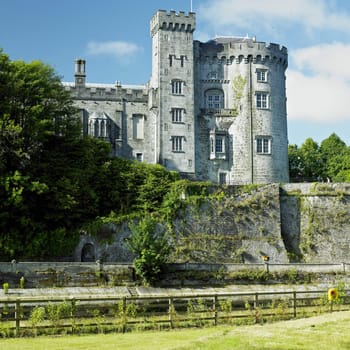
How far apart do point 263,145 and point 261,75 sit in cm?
566

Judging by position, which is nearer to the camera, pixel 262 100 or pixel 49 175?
pixel 49 175

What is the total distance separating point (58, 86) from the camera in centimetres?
4091

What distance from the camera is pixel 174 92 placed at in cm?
4862

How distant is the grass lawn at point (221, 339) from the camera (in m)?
17.4

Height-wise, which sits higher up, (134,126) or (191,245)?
(134,126)

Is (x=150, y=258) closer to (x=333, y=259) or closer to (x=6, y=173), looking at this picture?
(x=6, y=173)

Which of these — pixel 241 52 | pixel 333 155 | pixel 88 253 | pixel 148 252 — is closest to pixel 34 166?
pixel 88 253

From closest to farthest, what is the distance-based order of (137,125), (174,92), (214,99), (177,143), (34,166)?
(34,166) → (177,143) → (174,92) → (137,125) → (214,99)

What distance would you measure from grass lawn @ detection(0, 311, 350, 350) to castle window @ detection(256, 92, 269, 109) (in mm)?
30157

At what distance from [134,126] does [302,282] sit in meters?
20.5

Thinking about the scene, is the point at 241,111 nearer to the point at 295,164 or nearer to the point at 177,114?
the point at 177,114

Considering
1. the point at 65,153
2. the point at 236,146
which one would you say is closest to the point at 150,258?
the point at 65,153

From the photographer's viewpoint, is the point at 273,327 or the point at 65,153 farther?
the point at 65,153

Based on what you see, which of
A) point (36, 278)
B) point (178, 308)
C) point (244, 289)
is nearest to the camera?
point (178, 308)
